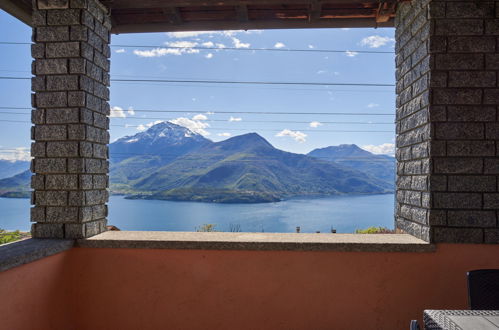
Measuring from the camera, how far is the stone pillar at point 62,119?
2.59 meters

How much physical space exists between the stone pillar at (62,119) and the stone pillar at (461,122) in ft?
9.34

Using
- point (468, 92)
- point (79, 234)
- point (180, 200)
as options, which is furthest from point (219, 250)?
point (180, 200)

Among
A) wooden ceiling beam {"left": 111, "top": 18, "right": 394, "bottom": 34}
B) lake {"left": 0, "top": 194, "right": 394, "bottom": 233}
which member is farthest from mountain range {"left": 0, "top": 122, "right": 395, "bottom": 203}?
wooden ceiling beam {"left": 111, "top": 18, "right": 394, "bottom": 34}

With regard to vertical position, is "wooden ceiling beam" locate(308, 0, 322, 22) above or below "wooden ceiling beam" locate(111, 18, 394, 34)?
above

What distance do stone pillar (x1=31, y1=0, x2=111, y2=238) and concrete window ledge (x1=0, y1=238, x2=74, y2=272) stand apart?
11cm

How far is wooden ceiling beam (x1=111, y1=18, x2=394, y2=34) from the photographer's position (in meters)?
3.16

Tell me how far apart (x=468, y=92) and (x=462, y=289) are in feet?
5.20

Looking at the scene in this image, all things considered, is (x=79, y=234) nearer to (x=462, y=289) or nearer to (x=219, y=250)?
(x=219, y=250)

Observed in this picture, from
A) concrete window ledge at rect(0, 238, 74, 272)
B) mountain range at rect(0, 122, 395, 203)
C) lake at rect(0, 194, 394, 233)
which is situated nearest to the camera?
concrete window ledge at rect(0, 238, 74, 272)

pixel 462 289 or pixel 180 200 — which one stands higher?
pixel 462 289

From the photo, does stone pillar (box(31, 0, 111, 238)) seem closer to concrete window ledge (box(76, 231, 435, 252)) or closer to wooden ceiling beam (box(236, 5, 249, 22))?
concrete window ledge (box(76, 231, 435, 252))

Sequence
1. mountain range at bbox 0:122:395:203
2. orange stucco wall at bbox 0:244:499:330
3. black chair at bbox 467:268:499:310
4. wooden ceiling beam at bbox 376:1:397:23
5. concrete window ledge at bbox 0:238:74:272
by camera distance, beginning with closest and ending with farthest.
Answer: black chair at bbox 467:268:499:310
concrete window ledge at bbox 0:238:74:272
orange stucco wall at bbox 0:244:499:330
wooden ceiling beam at bbox 376:1:397:23
mountain range at bbox 0:122:395:203

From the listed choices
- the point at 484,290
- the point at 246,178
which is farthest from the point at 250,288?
the point at 246,178

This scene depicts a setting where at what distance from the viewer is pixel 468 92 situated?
2.42 m
